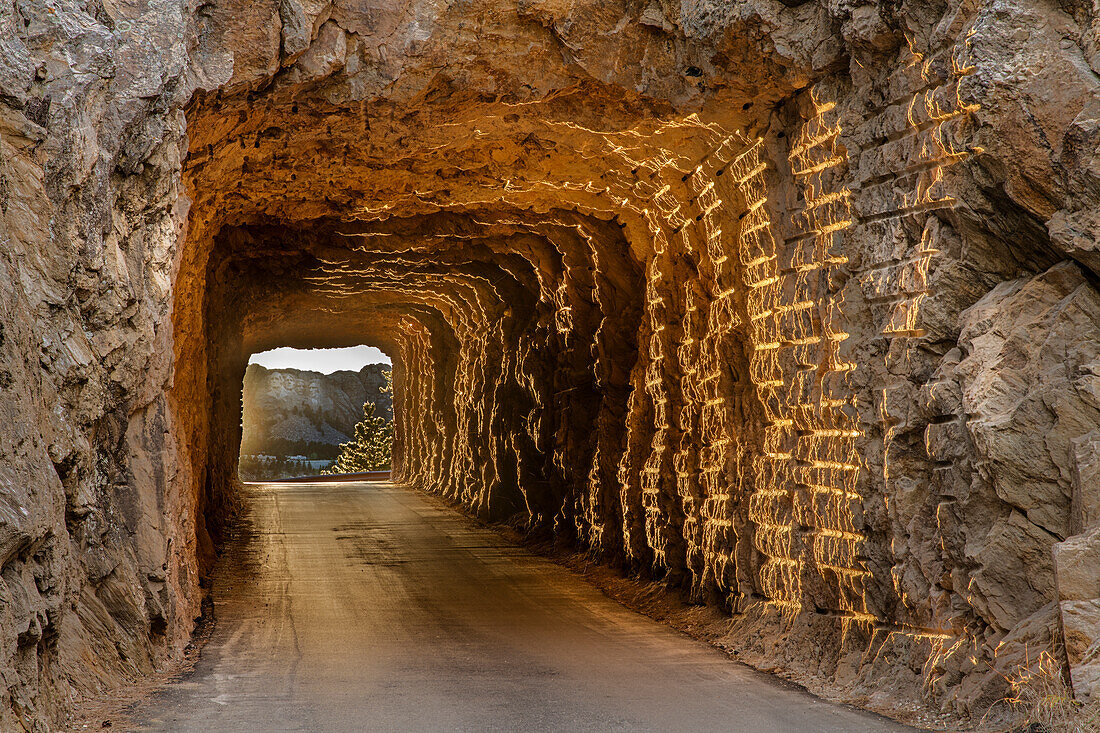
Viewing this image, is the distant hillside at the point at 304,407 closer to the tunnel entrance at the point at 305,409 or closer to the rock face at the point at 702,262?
the tunnel entrance at the point at 305,409

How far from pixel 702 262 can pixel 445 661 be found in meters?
4.37

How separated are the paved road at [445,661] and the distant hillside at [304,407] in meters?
36.6

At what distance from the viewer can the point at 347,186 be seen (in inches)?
397

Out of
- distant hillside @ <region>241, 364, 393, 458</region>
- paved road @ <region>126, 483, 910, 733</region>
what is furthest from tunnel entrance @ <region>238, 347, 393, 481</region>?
paved road @ <region>126, 483, 910, 733</region>

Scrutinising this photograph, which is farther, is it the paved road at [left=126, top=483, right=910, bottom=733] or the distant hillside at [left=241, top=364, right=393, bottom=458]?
the distant hillside at [left=241, top=364, right=393, bottom=458]

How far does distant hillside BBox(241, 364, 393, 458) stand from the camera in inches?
1935

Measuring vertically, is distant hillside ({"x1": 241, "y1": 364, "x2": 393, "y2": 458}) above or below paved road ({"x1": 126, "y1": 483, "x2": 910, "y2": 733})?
above

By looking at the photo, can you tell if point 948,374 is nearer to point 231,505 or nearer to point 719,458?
point 719,458

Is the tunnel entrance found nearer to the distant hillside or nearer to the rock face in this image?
the distant hillside

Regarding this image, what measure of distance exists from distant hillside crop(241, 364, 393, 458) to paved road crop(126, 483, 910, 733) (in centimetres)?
3656

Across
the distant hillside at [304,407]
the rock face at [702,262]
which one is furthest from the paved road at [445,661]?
the distant hillside at [304,407]

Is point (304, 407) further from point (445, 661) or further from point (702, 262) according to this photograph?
point (445, 661)

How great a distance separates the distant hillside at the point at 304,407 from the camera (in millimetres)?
49156

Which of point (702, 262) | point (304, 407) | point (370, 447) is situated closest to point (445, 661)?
point (702, 262)
